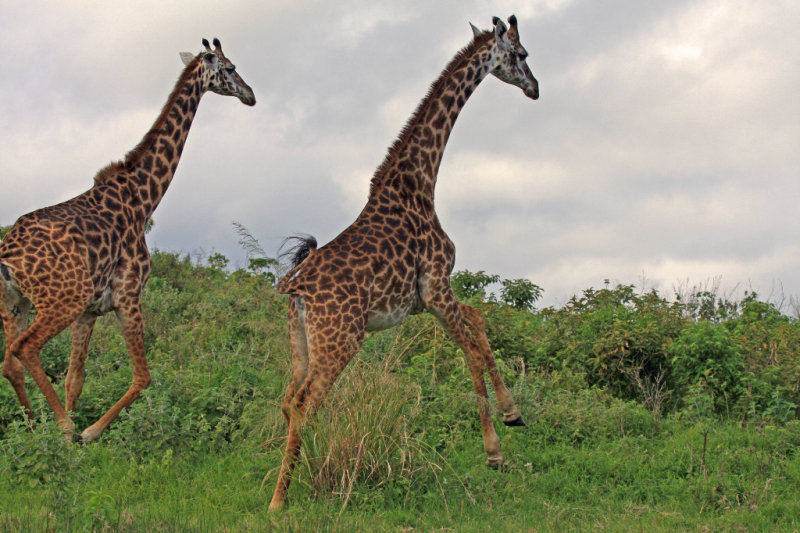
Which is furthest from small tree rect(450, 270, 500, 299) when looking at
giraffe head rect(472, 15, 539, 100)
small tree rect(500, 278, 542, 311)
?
giraffe head rect(472, 15, 539, 100)

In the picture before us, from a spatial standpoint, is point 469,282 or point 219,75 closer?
point 219,75

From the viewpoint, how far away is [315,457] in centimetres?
645

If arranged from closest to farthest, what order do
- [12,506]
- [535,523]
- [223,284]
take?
[535,523] < [12,506] < [223,284]

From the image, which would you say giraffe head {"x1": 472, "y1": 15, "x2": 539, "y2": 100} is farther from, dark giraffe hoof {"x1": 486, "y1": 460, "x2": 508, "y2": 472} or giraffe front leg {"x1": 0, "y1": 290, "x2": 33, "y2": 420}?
giraffe front leg {"x1": 0, "y1": 290, "x2": 33, "y2": 420}

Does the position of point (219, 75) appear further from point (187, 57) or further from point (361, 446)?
point (361, 446)

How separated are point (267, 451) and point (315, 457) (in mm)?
1746

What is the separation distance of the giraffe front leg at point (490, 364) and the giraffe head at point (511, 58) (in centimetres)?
270

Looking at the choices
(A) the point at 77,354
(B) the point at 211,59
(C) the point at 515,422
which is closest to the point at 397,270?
(C) the point at 515,422

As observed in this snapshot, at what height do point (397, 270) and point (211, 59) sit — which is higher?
point (211, 59)

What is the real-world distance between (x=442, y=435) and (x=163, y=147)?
4.57m

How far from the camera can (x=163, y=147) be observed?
871 centimetres

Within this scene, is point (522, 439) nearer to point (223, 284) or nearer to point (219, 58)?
point (219, 58)

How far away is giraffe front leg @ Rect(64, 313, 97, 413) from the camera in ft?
26.6

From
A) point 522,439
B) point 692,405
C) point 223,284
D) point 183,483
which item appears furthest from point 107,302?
point 223,284
